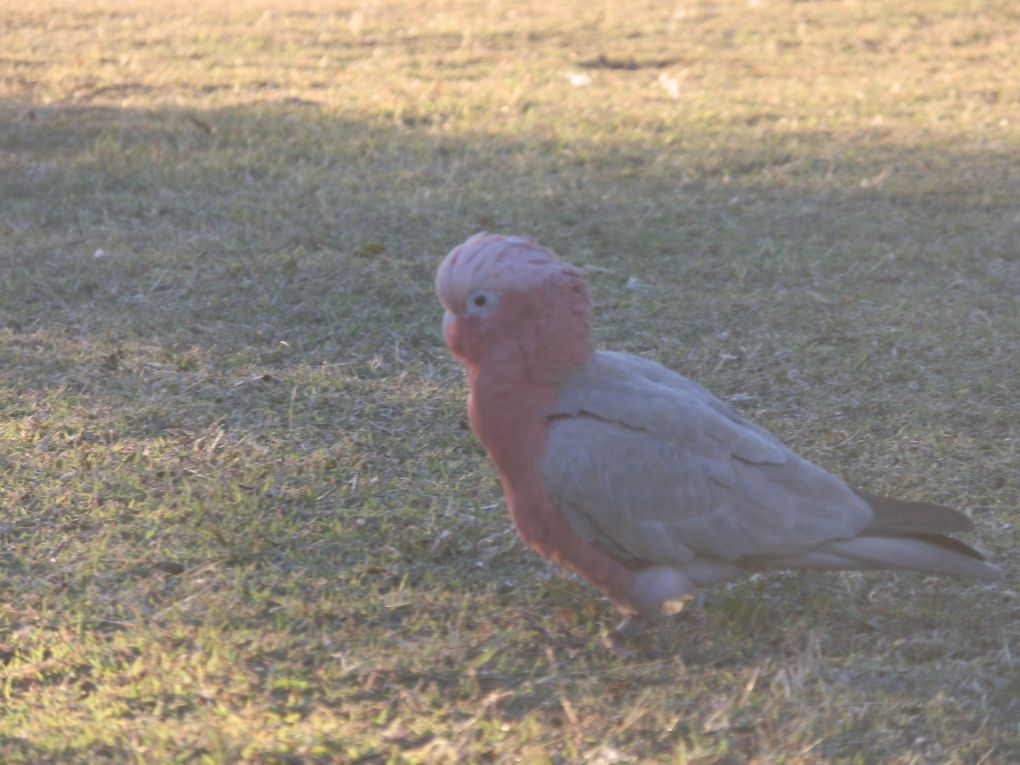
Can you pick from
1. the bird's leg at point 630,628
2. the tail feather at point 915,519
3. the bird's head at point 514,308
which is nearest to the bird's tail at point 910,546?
the tail feather at point 915,519

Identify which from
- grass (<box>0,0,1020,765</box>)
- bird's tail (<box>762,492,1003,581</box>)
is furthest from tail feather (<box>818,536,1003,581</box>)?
grass (<box>0,0,1020,765</box>)

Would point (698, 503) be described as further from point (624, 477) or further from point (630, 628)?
point (630, 628)

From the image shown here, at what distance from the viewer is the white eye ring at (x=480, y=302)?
2539 mm

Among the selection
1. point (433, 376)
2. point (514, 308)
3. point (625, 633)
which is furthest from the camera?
point (433, 376)

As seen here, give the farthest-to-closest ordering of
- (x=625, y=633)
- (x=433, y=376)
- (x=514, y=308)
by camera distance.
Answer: (x=433, y=376)
(x=625, y=633)
(x=514, y=308)

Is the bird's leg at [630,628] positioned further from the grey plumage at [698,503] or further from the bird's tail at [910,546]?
the bird's tail at [910,546]

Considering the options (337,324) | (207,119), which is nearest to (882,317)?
(337,324)

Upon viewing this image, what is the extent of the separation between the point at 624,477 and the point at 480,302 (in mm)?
456

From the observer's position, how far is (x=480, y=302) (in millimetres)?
2555

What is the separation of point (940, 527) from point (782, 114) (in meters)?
4.69

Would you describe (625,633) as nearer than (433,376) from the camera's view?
Yes

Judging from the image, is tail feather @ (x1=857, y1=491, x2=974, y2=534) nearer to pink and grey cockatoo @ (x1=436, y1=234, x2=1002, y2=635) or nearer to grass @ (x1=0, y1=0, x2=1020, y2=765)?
pink and grey cockatoo @ (x1=436, y1=234, x2=1002, y2=635)

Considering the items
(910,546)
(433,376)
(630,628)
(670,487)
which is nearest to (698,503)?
(670,487)

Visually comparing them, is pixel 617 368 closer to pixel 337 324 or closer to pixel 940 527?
pixel 940 527
